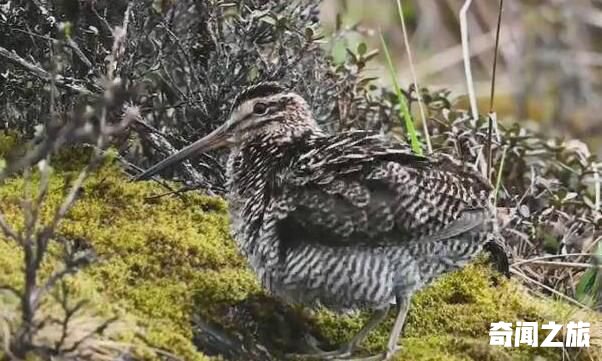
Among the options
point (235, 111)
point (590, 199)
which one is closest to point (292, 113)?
point (235, 111)

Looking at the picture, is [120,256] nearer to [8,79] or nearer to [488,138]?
[8,79]

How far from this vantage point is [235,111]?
3639mm

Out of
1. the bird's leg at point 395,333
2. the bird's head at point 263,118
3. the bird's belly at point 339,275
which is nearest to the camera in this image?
the bird's belly at point 339,275

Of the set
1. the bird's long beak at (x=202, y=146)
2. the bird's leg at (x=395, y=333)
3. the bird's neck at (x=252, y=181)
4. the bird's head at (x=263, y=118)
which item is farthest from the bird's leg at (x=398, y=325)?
the bird's long beak at (x=202, y=146)

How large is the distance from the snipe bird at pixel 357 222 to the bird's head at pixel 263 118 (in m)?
0.11

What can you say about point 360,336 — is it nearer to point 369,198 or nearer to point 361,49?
point 369,198

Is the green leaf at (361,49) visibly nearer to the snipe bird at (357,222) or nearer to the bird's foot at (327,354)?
the snipe bird at (357,222)

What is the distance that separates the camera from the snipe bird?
127 inches

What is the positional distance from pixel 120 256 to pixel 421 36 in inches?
182

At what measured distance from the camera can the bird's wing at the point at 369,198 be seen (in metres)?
3.23

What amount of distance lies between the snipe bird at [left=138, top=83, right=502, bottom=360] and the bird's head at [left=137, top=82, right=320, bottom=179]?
4.3 inches

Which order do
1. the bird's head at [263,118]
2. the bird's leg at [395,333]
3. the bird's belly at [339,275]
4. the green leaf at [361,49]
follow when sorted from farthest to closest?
the green leaf at [361,49]
the bird's head at [263,118]
the bird's leg at [395,333]
the bird's belly at [339,275]

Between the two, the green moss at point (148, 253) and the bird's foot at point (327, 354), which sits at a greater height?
the green moss at point (148, 253)

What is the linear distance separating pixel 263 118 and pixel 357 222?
566mm
